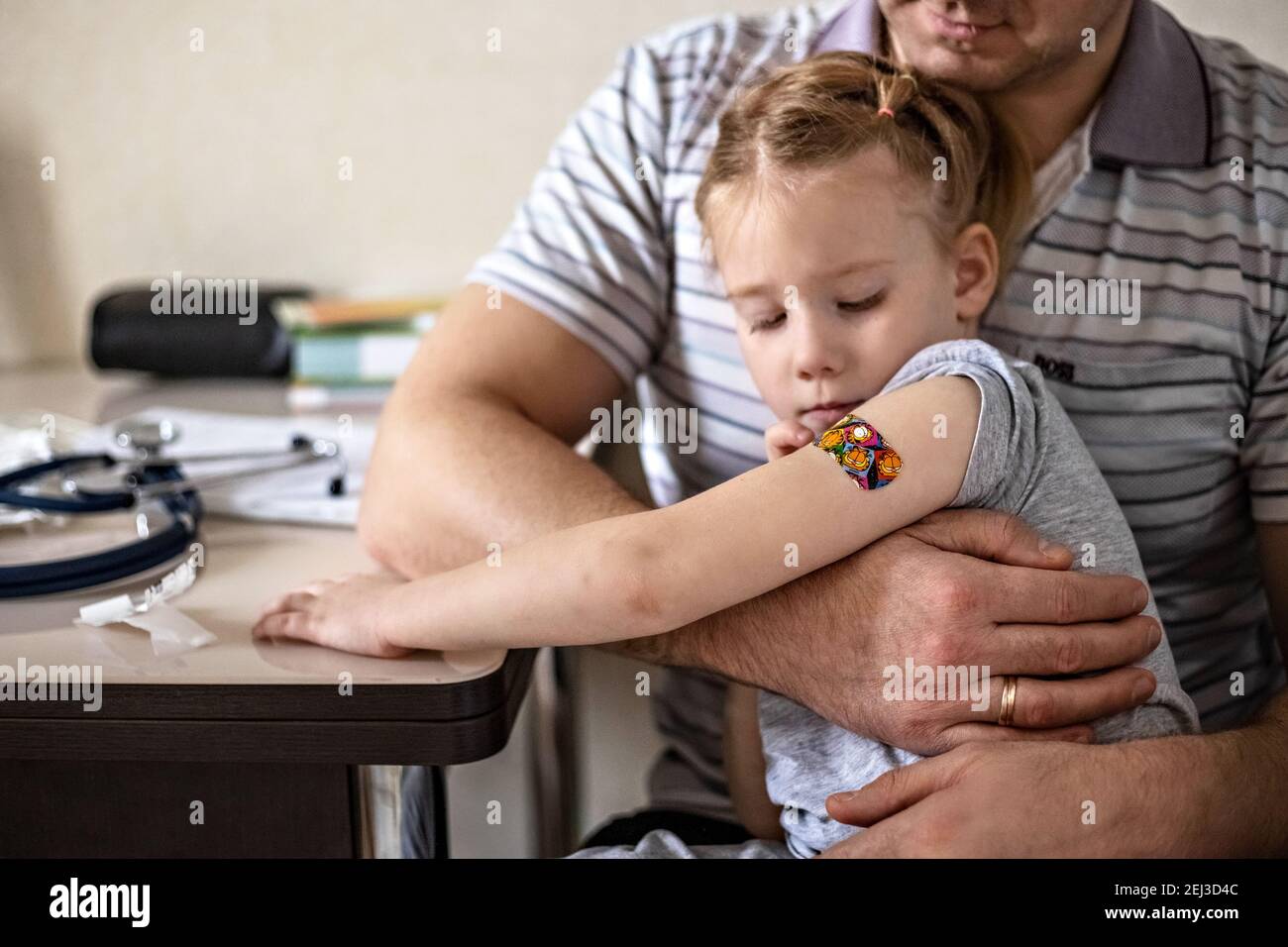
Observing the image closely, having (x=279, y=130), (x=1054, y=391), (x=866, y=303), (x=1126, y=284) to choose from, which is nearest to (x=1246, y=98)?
(x=1126, y=284)

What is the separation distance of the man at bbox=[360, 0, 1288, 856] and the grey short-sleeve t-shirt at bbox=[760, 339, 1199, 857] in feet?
0.10

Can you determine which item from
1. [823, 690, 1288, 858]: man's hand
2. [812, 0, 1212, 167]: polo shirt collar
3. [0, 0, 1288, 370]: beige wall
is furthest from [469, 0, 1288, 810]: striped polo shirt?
[0, 0, 1288, 370]: beige wall

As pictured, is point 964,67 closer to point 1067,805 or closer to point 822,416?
point 822,416

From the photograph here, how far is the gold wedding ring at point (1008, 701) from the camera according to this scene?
0.86 m

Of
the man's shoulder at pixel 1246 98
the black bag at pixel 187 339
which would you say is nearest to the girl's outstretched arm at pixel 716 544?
the man's shoulder at pixel 1246 98

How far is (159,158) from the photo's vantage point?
1918 millimetres

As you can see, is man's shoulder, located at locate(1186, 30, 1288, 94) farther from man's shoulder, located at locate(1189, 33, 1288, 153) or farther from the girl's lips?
the girl's lips

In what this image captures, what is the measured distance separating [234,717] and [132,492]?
1.33 ft

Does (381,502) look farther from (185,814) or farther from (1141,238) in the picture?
(1141,238)

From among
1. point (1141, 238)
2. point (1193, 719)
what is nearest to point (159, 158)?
point (1141, 238)

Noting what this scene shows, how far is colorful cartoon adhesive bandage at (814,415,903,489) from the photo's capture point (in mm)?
838

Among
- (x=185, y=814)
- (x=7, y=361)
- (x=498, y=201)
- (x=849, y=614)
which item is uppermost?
(x=498, y=201)

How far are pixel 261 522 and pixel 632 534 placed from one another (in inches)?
20.8

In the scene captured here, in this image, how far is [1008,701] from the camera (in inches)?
33.8
